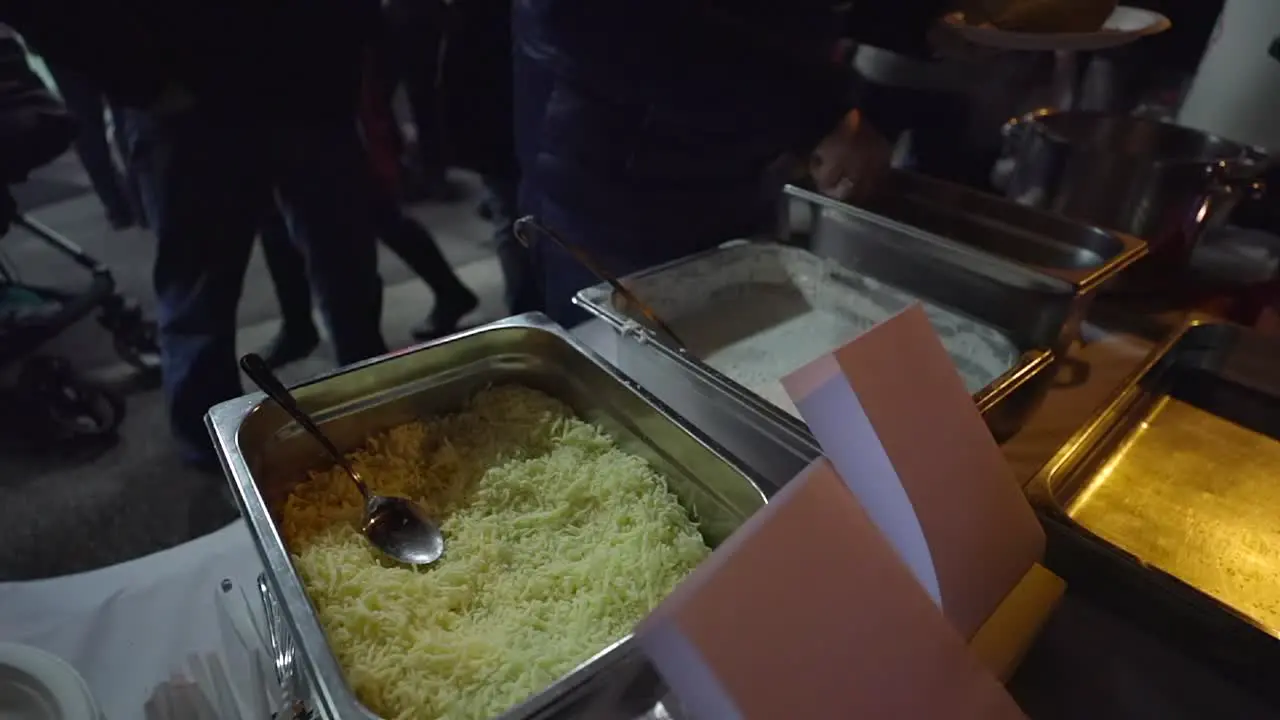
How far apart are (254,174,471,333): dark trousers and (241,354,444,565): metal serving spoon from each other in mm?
1670

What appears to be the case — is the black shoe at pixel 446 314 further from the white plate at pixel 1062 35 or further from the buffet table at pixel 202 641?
the buffet table at pixel 202 641

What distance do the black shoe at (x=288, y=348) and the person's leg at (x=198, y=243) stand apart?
0.50 meters

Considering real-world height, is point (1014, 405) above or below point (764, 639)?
below

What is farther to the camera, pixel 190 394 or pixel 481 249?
pixel 481 249

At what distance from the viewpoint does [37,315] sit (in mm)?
2000

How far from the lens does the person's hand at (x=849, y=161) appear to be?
1.18 meters

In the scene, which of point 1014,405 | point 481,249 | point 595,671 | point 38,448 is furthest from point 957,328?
point 481,249

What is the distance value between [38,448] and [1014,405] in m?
2.26

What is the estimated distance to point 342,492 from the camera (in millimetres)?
697

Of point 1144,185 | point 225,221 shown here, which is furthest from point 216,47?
point 1144,185

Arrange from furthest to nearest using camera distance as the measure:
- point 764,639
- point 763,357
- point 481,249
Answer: point 481,249, point 763,357, point 764,639

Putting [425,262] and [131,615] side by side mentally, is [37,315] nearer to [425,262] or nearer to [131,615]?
[425,262]

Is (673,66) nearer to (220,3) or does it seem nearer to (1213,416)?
(1213,416)

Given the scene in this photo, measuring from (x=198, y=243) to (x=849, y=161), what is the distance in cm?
140
